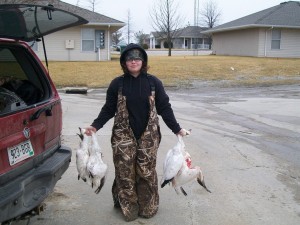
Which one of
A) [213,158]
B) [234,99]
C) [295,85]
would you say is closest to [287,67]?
[295,85]

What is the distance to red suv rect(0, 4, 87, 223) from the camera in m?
3.14

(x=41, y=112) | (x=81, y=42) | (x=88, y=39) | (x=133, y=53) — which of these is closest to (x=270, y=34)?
(x=88, y=39)

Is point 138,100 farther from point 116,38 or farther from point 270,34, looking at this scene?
point 116,38

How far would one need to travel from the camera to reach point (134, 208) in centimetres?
424

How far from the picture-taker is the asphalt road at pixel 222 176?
4.30 meters

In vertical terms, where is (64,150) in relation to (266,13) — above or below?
below

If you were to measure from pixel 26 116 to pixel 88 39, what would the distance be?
24562 mm

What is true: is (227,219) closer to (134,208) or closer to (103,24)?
(134,208)

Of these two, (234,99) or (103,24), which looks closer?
(234,99)

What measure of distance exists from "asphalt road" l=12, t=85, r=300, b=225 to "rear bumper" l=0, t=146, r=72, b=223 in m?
0.66

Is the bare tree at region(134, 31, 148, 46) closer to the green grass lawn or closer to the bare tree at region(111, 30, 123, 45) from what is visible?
the bare tree at region(111, 30, 123, 45)

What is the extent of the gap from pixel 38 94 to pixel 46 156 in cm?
68

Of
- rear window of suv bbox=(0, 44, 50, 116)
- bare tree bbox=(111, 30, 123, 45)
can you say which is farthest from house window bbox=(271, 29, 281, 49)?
bare tree bbox=(111, 30, 123, 45)

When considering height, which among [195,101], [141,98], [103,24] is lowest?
[195,101]
